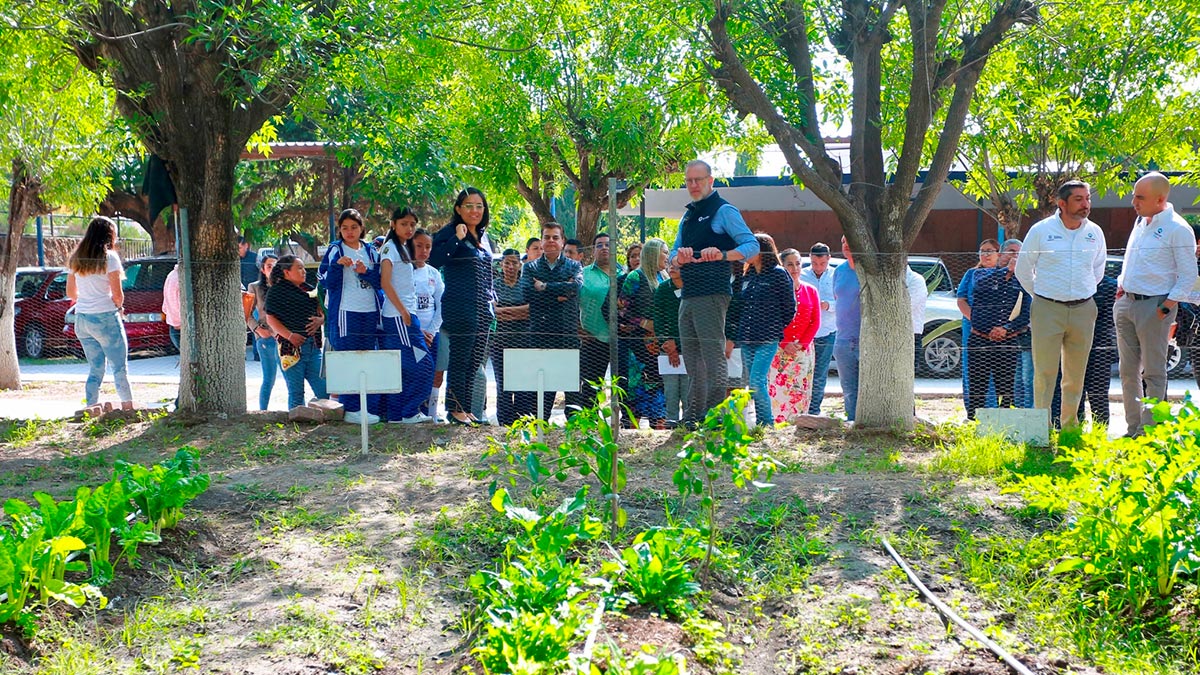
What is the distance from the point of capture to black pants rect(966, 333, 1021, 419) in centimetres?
→ 916

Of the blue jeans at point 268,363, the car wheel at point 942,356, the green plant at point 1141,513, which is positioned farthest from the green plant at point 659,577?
the car wheel at point 942,356

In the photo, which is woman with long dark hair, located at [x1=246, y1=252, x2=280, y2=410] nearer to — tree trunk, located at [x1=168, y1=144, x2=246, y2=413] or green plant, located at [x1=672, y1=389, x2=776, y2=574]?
tree trunk, located at [x1=168, y1=144, x2=246, y2=413]

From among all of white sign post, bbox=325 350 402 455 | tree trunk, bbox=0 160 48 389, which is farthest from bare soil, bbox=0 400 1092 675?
tree trunk, bbox=0 160 48 389

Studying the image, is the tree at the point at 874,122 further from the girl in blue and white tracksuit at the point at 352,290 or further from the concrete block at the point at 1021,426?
the girl in blue and white tracksuit at the point at 352,290

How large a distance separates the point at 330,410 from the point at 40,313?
12.2 metres

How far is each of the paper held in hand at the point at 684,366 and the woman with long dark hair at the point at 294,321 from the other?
2.90 m

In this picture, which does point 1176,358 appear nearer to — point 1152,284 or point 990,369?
point 990,369

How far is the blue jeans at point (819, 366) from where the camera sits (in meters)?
9.40

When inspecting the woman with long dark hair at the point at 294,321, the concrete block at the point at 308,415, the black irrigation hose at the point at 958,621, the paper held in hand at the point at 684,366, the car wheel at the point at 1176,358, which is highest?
the woman with long dark hair at the point at 294,321

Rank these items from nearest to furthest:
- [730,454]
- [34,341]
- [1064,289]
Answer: [730,454]
[1064,289]
[34,341]

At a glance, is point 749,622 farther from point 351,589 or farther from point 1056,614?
point 351,589

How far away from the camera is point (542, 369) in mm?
7195

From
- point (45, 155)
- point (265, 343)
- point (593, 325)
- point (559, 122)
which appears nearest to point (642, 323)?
point (593, 325)

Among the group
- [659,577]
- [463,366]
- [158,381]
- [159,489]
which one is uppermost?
[463,366]
